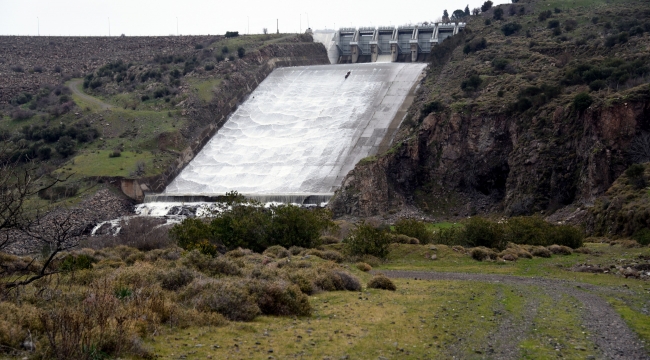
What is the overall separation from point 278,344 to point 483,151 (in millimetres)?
36451

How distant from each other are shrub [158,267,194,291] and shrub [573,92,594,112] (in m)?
31.2

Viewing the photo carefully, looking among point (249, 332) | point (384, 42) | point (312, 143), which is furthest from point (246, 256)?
point (384, 42)

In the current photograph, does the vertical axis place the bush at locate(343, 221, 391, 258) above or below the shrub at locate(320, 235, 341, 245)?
above

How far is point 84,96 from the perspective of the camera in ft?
230

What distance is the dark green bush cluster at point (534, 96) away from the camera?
43406 mm

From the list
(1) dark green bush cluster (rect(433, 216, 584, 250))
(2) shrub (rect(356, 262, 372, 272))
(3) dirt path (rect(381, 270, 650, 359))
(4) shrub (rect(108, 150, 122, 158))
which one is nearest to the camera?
(3) dirt path (rect(381, 270, 650, 359))

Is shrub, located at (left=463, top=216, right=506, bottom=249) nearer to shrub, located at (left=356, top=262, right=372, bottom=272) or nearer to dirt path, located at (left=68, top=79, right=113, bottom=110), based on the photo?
shrub, located at (left=356, top=262, right=372, bottom=272)

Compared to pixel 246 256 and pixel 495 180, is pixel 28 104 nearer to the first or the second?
pixel 495 180

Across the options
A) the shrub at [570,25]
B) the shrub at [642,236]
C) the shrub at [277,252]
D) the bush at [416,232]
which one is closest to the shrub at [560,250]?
the shrub at [642,236]

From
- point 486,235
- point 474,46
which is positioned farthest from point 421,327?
point 474,46

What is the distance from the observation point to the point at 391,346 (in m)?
11.3

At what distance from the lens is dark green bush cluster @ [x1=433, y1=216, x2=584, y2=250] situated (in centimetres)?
2677

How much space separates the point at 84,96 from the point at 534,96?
155ft

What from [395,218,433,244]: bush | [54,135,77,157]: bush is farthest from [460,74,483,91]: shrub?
[54,135,77,157]: bush
